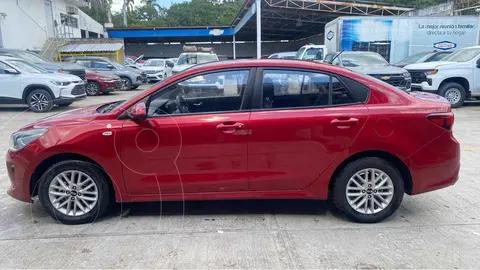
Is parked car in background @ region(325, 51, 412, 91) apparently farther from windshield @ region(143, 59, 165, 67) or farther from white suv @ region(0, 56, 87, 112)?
windshield @ region(143, 59, 165, 67)

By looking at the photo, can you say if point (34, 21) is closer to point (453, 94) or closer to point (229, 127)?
point (453, 94)

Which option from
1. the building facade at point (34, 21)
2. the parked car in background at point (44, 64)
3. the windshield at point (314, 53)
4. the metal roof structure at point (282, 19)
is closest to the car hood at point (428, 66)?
the windshield at point (314, 53)

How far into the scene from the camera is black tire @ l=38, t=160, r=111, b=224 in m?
3.99

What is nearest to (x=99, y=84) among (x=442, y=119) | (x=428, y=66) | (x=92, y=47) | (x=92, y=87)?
(x=92, y=87)

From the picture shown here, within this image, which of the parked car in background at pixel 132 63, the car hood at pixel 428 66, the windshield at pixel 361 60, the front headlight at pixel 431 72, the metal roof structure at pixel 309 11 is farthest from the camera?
the metal roof structure at pixel 309 11

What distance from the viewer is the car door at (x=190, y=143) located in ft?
12.8

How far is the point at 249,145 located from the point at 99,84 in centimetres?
1412

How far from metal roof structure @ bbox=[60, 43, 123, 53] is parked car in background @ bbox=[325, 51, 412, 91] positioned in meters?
19.4

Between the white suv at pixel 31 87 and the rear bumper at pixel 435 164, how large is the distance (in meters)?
10.7

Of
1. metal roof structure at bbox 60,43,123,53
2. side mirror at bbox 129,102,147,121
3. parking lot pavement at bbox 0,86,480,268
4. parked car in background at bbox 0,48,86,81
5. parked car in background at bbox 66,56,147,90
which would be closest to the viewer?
parking lot pavement at bbox 0,86,480,268

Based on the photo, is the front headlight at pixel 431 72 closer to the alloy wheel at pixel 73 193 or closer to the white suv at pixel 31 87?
the white suv at pixel 31 87

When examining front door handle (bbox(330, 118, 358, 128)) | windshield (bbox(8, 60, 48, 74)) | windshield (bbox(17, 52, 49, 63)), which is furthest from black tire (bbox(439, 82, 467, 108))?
windshield (bbox(17, 52, 49, 63))

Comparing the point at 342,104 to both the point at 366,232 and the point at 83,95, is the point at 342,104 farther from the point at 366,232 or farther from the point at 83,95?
the point at 83,95

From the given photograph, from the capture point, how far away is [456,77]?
12.0 m
